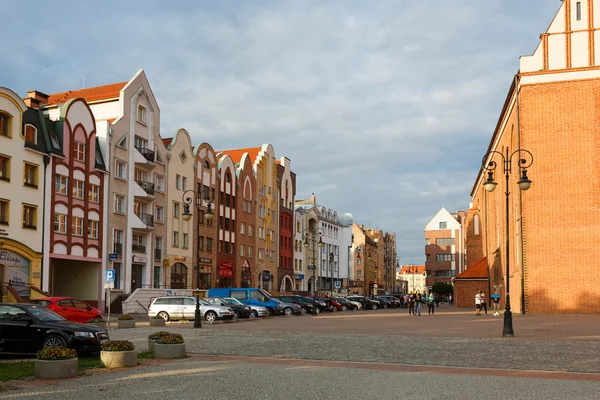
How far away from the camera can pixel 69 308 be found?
2812 cm

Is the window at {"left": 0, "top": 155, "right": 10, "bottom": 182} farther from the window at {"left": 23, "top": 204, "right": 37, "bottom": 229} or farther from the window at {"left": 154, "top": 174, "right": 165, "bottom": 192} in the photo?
the window at {"left": 154, "top": 174, "right": 165, "bottom": 192}

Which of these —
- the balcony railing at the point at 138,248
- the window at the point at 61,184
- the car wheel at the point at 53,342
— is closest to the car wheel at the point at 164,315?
the window at the point at 61,184

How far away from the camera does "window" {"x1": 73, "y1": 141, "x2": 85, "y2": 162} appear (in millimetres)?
43675

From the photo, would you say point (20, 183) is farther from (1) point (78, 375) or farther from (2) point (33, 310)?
(1) point (78, 375)

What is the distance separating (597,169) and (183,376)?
120 ft

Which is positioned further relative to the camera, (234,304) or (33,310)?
(234,304)

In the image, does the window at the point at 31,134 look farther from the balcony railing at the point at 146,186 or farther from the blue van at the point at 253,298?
the blue van at the point at 253,298

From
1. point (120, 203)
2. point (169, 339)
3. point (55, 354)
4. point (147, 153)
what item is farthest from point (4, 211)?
point (55, 354)

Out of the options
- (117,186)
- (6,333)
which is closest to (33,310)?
(6,333)

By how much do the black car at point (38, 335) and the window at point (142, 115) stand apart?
122ft

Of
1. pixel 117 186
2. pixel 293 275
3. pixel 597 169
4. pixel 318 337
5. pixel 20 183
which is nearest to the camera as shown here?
pixel 318 337

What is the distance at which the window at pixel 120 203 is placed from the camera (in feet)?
158

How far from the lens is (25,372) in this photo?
12.9m

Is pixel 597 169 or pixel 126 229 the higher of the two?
pixel 597 169
